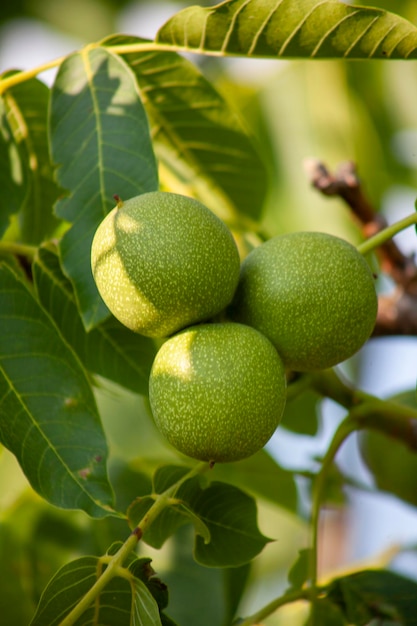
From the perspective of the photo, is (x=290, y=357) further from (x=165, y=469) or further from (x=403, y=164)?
(x=403, y=164)

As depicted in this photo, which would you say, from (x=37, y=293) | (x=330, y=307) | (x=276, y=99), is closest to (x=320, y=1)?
(x=330, y=307)

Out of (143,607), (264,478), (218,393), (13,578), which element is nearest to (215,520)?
(143,607)

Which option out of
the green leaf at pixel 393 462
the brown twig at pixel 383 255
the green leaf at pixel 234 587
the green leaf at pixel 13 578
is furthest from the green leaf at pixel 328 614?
the brown twig at pixel 383 255

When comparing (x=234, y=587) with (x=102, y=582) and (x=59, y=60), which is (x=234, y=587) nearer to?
(x=102, y=582)

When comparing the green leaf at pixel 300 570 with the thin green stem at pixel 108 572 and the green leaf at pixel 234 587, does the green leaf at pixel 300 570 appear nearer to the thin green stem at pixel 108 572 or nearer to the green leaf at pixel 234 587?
the green leaf at pixel 234 587

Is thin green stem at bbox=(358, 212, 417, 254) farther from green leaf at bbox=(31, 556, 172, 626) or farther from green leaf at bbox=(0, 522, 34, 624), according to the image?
green leaf at bbox=(0, 522, 34, 624)

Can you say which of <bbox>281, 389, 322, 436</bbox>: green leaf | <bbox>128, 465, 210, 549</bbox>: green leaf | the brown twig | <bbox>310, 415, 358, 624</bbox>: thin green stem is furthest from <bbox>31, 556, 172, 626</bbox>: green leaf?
the brown twig
